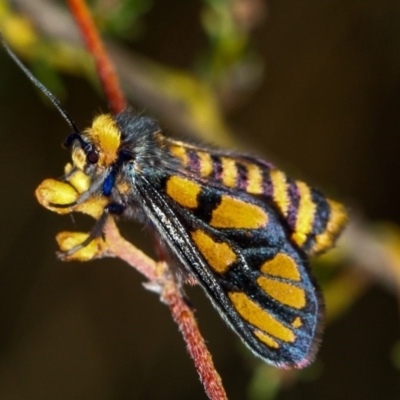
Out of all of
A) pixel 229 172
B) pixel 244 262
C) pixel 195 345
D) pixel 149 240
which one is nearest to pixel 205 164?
pixel 229 172

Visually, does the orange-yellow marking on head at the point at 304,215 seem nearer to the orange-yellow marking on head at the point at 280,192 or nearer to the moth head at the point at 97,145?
the orange-yellow marking on head at the point at 280,192

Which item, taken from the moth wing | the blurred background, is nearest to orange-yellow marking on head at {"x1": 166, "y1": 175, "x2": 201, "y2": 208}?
the moth wing

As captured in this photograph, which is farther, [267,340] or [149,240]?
[149,240]

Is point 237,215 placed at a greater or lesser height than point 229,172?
lesser

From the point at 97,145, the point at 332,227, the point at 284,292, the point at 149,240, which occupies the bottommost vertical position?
the point at 284,292

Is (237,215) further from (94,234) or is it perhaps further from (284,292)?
(94,234)

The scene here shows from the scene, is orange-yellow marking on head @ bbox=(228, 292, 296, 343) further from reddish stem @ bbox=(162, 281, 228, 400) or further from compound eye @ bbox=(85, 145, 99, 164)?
compound eye @ bbox=(85, 145, 99, 164)
